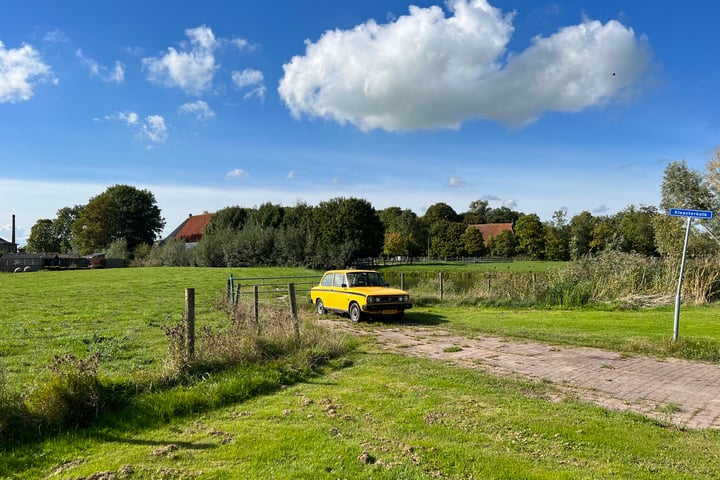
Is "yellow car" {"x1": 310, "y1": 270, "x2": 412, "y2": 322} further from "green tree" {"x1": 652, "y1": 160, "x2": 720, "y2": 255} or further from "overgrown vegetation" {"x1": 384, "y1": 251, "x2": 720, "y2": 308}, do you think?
"green tree" {"x1": 652, "y1": 160, "x2": 720, "y2": 255}

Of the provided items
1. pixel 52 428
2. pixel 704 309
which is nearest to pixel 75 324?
pixel 52 428

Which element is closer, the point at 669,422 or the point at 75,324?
the point at 669,422

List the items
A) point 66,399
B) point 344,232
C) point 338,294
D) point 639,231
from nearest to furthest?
point 66,399, point 338,294, point 344,232, point 639,231

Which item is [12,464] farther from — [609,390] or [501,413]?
[609,390]

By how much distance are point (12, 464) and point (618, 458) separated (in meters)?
5.49

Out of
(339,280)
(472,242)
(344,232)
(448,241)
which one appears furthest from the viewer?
(448,241)

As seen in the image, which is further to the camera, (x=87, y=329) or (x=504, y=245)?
(x=504, y=245)

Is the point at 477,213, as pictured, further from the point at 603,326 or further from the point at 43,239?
the point at 603,326

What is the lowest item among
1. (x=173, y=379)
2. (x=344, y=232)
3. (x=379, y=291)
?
(x=173, y=379)

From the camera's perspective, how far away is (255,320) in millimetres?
8812

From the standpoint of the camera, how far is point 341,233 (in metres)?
61.9

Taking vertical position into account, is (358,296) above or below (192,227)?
below

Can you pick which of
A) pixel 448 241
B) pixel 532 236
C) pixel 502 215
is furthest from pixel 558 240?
pixel 502 215

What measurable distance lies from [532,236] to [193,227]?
208 feet
